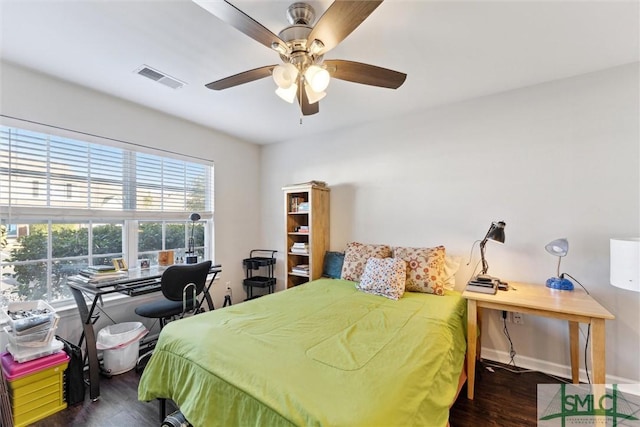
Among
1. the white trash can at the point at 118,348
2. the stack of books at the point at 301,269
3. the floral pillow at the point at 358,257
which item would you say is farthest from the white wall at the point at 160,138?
the floral pillow at the point at 358,257

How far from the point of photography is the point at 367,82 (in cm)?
172

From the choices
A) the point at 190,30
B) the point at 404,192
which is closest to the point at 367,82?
the point at 190,30

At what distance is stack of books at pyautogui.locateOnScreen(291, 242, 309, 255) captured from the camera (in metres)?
3.45

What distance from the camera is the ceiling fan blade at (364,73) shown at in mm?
1561

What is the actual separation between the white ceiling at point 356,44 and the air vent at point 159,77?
0.05 metres

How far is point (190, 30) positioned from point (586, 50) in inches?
104

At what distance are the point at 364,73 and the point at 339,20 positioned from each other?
0.45 m

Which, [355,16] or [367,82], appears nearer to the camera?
[355,16]

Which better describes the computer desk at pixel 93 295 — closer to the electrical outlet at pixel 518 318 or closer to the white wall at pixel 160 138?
the white wall at pixel 160 138

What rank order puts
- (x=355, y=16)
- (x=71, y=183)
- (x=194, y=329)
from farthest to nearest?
(x=71, y=183) < (x=194, y=329) < (x=355, y=16)

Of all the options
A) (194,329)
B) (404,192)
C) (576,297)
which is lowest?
(194,329)

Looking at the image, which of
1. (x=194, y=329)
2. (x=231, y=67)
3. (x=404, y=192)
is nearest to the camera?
(x=194, y=329)

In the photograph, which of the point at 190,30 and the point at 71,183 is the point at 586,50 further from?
the point at 71,183

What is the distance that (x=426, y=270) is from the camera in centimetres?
254
